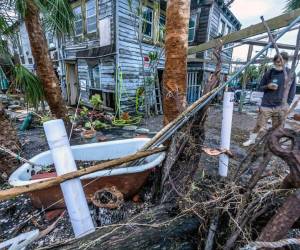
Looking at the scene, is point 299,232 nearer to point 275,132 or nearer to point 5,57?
point 275,132

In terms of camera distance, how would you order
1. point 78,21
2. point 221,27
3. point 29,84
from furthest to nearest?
point 221,27 → point 78,21 → point 29,84

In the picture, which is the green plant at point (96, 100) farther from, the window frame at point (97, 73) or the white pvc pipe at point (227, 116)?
the white pvc pipe at point (227, 116)

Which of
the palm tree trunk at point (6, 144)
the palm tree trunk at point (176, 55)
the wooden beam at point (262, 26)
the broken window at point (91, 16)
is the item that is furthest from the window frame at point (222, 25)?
the palm tree trunk at point (6, 144)

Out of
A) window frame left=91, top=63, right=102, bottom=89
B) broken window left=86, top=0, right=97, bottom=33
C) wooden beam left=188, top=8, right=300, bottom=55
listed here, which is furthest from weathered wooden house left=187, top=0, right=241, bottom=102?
wooden beam left=188, top=8, right=300, bottom=55

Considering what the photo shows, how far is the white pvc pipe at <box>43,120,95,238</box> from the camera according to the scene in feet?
3.49

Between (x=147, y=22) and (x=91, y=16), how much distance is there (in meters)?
2.00

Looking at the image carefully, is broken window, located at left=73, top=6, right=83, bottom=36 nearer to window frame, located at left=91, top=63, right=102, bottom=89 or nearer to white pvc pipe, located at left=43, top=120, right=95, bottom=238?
window frame, located at left=91, top=63, right=102, bottom=89

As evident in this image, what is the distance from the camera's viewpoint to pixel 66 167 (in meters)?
1.10

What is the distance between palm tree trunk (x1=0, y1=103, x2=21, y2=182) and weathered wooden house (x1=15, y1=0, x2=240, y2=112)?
3.49m

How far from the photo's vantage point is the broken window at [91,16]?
6386 millimetres

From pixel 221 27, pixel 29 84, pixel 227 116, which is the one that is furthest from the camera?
pixel 221 27

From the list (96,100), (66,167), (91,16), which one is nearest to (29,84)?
(66,167)

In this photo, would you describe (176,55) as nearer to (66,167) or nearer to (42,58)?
(66,167)

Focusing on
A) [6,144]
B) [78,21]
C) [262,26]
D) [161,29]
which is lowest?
[6,144]
